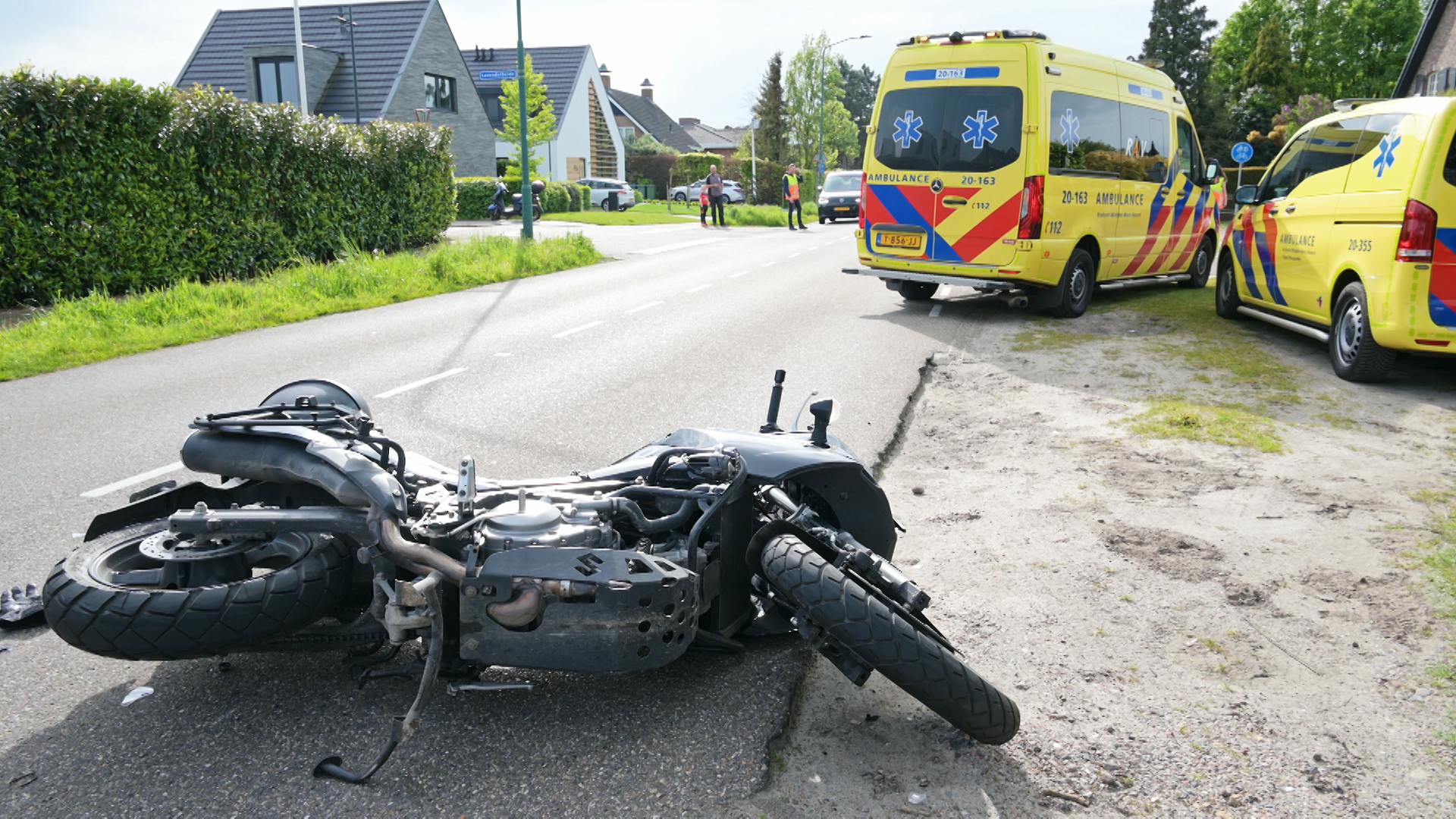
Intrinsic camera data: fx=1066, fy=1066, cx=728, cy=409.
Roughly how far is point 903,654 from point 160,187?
14.4 meters

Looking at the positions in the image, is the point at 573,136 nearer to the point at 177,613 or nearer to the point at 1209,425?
the point at 1209,425

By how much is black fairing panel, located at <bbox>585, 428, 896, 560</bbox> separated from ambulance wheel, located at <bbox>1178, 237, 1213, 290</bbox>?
12238mm

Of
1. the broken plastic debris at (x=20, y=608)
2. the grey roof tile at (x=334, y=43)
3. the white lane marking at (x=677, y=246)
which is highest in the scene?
the grey roof tile at (x=334, y=43)

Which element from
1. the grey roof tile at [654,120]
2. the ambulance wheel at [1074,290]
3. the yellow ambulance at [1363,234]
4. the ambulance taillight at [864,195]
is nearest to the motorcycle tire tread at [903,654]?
the yellow ambulance at [1363,234]

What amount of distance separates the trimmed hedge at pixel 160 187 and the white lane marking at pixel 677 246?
553cm

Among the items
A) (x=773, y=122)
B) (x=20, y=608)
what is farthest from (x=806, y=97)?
(x=20, y=608)

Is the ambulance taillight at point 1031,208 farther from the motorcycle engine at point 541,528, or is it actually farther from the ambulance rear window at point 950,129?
the motorcycle engine at point 541,528

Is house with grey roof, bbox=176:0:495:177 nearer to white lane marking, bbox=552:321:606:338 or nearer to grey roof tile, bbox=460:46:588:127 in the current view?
grey roof tile, bbox=460:46:588:127

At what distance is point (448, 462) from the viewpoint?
6.04 m

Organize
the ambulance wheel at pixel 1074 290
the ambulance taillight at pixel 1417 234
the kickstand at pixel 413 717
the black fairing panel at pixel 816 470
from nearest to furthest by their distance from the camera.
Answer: the kickstand at pixel 413 717
the black fairing panel at pixel 816 470
the ambulance taillight at pixel 1417 234
the ambulance wheel at pixel 1074 290

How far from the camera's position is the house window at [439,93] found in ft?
146

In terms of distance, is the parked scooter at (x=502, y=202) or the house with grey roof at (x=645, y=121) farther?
the house with grey roof at (x=645, y=121)

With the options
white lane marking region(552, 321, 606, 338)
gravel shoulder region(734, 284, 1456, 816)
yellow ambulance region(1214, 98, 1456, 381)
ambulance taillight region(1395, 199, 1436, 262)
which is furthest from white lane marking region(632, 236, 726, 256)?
ambulance taillight region(1395, 199, 1436, 262)

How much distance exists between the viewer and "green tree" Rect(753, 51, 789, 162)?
64.6 meters
